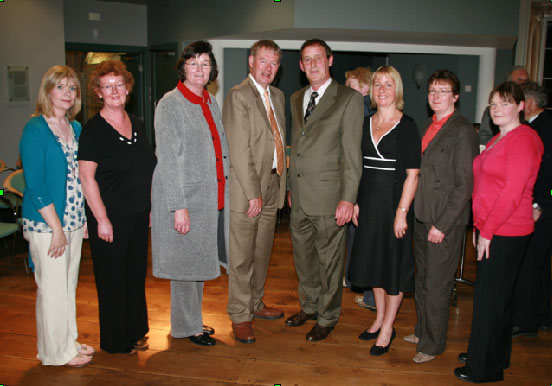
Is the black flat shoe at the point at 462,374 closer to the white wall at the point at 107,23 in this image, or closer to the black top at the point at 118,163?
the black top at the point at 118,163

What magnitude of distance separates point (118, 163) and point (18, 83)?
5736mm

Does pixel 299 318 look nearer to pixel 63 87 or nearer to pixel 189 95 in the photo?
pixel 189 95

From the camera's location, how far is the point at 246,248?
336 centimetres

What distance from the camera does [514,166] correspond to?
252cm

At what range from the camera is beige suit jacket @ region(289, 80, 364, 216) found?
3.07 metres

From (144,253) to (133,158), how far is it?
0.63 metres

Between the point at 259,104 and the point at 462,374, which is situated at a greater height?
the point at 259,104

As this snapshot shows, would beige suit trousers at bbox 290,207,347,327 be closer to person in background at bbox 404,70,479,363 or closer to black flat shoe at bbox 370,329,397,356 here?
black flat shoe at bbox 370,329,397,356

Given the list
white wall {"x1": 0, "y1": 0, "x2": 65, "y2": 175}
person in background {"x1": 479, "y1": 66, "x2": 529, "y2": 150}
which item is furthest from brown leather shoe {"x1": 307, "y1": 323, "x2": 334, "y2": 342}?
white wall {"x1": 0, "y1": 0, "x2": 65, "y2": 175}

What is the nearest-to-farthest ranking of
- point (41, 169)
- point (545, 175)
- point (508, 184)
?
point (508, 184)
point (41, 169)
point (545, 175)

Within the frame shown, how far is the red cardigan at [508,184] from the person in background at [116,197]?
6.29ft

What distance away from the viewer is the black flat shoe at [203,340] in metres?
3.29

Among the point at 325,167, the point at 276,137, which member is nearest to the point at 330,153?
the point at 325,167

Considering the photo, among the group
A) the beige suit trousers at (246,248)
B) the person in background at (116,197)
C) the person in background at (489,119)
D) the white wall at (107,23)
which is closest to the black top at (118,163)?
the person in background at (116,197)
